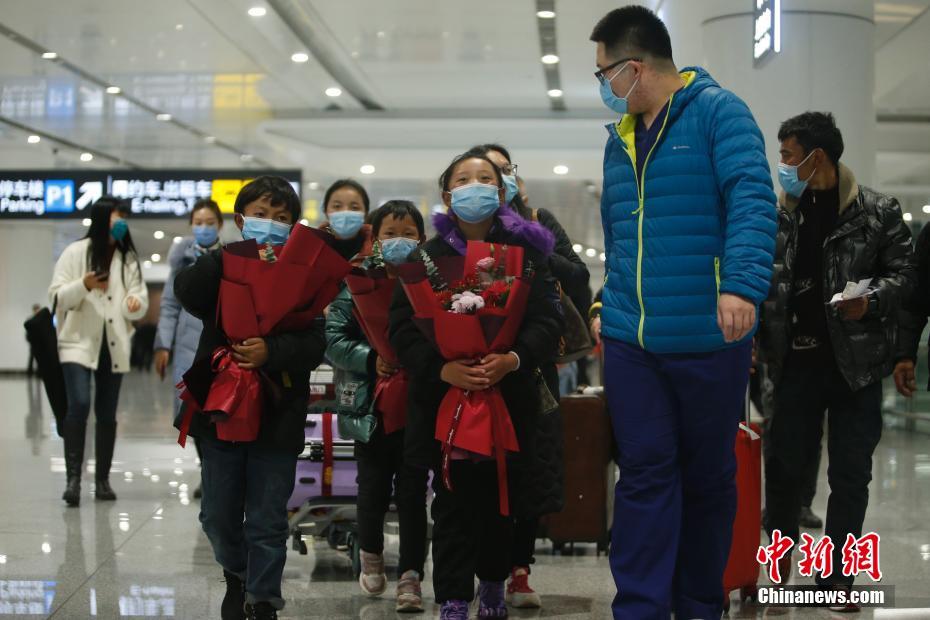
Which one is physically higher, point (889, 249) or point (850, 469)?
point (889, 249)

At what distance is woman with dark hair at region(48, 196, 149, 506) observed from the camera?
7039 mm

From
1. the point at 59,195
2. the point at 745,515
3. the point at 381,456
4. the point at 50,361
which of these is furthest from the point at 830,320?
the point at 59,195

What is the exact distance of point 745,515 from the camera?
4305 mm

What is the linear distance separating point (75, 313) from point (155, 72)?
7.54m

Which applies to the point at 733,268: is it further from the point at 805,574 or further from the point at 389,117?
the point at 389,117

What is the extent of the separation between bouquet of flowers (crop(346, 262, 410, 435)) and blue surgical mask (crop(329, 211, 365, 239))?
0.42 meters

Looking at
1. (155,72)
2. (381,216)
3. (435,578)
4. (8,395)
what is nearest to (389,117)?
(155,72)

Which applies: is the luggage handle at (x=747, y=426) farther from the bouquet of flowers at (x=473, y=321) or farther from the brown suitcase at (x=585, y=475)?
the brown suitcase at (x=585, y=475)

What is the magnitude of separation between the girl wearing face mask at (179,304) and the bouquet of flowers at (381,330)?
2147 mm

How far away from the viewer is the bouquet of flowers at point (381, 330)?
4547 millimetres

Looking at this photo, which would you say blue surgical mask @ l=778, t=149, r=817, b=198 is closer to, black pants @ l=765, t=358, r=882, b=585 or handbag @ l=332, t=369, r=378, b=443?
black pants @ l=765, t=358, r=882, b=585

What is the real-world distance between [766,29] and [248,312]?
3928 millimetres

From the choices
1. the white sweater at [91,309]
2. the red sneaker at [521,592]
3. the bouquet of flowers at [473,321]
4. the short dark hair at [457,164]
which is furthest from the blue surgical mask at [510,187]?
the white sweater at [91,309]

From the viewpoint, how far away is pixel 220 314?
391cm
